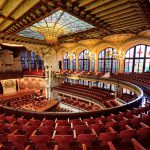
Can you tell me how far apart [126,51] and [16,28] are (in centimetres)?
1207

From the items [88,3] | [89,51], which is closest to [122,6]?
[88,3]

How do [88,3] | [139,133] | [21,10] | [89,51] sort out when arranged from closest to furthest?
[139,133], [88,3], [21,10], [89,51]

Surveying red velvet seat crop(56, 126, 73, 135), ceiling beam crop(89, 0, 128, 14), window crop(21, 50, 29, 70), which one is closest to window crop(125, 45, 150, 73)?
ceiling beam crop(89, 0, 128, 14)

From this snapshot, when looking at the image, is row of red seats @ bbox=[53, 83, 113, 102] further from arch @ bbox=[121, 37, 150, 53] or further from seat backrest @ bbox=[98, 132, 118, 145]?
seat backrest @ bbox=[98, 132, 118, 145]

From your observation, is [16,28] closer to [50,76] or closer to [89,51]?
[50,76]

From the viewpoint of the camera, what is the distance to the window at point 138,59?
1619 centimetres

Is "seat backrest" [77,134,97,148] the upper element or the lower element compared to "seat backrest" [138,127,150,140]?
lower

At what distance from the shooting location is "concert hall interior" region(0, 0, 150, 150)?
4.37m

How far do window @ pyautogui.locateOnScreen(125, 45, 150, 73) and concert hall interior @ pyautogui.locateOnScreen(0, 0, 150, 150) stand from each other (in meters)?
0.10

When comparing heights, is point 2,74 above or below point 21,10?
below

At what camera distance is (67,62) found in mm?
24844

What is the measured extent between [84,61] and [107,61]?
13.2ft

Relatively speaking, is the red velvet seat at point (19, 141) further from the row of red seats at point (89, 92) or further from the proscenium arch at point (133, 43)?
the proscenium arch at point (133, 43)

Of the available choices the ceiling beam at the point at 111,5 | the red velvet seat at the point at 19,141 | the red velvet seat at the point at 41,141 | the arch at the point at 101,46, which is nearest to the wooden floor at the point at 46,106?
the arch at the point at 101,46
